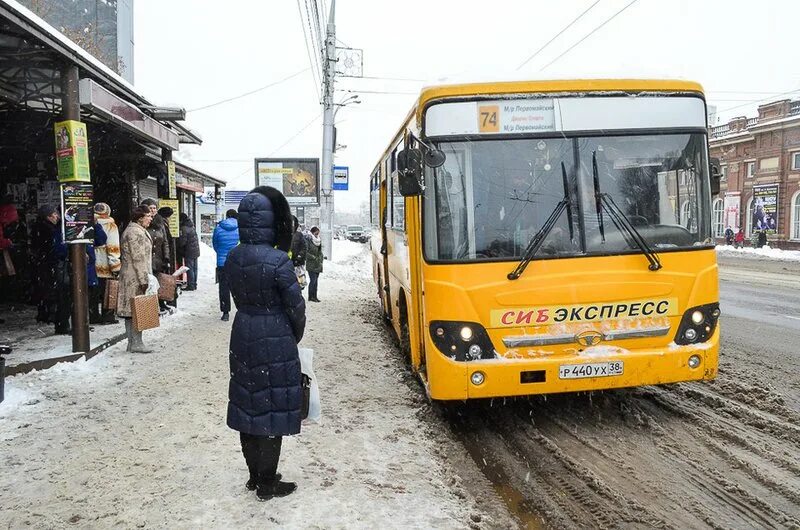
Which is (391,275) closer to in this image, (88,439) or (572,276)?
(572,276)

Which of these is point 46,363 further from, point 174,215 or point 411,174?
point 174,215

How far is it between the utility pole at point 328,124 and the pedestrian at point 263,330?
18421mm

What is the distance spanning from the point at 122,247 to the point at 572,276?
5.60 m

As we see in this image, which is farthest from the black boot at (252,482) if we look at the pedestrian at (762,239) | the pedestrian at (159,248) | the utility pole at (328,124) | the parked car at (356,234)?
the parked car at (356,234)

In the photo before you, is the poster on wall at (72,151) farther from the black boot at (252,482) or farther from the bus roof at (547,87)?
the black boot at (252,482)

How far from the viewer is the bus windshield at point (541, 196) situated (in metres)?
5.20

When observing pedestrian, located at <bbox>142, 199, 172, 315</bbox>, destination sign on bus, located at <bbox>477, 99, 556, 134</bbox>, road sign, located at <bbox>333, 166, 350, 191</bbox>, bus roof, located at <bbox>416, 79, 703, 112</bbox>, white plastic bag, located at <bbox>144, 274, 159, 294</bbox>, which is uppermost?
road sign, located at <bbox>333, 166, 350, 191</bbox>

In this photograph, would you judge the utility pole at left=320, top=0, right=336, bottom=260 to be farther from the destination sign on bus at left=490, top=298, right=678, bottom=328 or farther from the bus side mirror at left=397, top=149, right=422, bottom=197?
the destination sign on bus at left=490, top=298, right=678, bottom=328

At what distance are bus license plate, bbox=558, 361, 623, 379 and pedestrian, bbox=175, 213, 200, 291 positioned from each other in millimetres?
11052

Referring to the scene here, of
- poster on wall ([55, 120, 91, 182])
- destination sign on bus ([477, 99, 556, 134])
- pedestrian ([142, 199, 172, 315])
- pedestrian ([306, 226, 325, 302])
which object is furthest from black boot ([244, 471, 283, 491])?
pedestrian ([306, 226, 325, 302])

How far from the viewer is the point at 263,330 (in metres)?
3.74

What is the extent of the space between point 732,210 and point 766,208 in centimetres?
377

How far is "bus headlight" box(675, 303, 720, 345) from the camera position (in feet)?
17.1

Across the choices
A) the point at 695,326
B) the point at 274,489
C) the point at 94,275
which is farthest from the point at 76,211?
the point at 695,326
